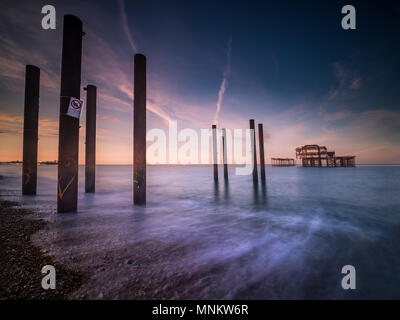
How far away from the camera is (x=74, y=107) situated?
5.94m

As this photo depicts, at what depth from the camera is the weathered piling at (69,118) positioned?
579 cm

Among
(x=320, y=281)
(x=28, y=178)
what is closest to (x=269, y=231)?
(x=320, y=281)

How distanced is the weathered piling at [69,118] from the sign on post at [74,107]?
105mm

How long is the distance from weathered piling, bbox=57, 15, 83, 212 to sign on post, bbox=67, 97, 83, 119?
0.34 feet

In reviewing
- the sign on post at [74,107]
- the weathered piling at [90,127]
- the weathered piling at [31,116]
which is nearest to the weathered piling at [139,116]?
the sign on post at [74,107]

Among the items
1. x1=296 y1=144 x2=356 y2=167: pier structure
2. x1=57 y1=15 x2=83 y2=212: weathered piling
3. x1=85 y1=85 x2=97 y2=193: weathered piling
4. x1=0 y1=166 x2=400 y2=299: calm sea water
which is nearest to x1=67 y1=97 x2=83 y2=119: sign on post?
x1=57 y1=15 x2=83 y2=212: weathered piling

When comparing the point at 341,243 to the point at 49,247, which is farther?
the point at 341,243

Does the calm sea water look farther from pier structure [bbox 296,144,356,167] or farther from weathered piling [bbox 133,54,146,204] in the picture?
pier structure [bbox 296,144,356,167]

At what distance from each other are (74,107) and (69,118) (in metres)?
0.43

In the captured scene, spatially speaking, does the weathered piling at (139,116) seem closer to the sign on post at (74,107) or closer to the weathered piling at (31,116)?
the sign on post at (74,107)

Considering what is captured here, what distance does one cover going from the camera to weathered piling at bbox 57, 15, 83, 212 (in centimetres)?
579

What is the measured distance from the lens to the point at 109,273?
2.66 meters
